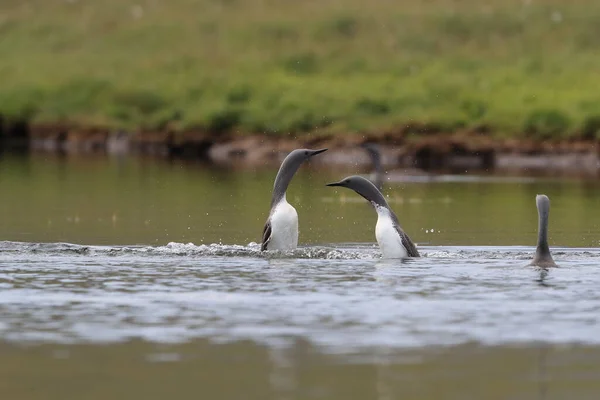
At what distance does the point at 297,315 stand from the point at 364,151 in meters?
42.3

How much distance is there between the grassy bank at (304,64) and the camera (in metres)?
65.9

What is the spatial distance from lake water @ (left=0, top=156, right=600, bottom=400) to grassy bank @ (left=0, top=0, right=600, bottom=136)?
34425 mm

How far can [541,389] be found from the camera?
39.4ft

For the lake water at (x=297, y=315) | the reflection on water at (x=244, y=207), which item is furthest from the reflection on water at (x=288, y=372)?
the reflection on water at (x=244, y=207)

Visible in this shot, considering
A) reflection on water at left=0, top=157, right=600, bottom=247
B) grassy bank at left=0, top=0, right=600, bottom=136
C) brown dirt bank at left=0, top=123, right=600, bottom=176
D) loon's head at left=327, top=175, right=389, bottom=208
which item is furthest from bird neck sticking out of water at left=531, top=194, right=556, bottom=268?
grassy bank at left=0, top=0, right=600, bottom=136

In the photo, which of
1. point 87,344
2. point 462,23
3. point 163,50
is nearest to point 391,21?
point 462,23

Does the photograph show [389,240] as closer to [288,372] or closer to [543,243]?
[543,243]

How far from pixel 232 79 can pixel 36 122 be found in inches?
Result: 438

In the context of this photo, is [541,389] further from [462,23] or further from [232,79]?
[462,23]

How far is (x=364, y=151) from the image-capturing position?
57562 mm

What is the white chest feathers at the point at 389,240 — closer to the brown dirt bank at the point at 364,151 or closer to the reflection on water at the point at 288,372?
the reflection on water at the point at 288,372

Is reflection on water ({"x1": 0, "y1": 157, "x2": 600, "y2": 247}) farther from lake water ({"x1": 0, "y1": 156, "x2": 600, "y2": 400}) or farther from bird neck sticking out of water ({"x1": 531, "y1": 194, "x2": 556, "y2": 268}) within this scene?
bird neck sticking out of water ({"x1": 531, "y1": 194, "x2": 556, "y2": 268})

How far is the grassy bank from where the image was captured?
Answer: 216ft

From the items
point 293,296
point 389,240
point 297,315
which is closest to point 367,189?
point 389,240
